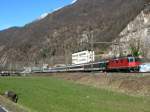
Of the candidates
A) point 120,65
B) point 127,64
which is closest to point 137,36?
point 120,65

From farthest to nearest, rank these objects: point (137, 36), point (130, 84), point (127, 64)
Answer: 1. point (137, 36)
2. point (127, 64)
3. point (130, 84)

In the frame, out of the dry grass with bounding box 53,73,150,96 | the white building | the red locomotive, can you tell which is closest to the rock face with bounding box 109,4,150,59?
the white building

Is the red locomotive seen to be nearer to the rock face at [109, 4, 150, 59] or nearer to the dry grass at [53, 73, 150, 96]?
the dry grass at [53, 73, 150, 96]

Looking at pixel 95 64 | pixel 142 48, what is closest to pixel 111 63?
pixel 95 64

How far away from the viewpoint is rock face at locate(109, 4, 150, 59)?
122000mm

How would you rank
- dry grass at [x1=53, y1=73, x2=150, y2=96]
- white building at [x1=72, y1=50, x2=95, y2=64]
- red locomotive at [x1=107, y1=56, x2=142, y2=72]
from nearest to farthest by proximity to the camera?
dry grass at [x1=53, y1=73, x2=150, y2=96]
red locomotive at [x1=107, y1=56, x2=142, y2=72]
white building at [x1=72, y1=50, x2=95, y2=64]

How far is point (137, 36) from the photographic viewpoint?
457 ft

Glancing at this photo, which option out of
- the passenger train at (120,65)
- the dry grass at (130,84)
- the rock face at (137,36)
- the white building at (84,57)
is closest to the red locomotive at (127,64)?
the passenger train at (120,65)

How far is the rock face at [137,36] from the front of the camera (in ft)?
400

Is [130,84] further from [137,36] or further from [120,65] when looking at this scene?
[137,36]

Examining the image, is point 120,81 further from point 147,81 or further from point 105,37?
point 105,37

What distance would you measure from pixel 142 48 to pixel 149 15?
3040 cm

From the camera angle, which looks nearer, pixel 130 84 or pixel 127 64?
pixel 130 84

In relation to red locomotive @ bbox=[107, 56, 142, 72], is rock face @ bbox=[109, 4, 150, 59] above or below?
above
